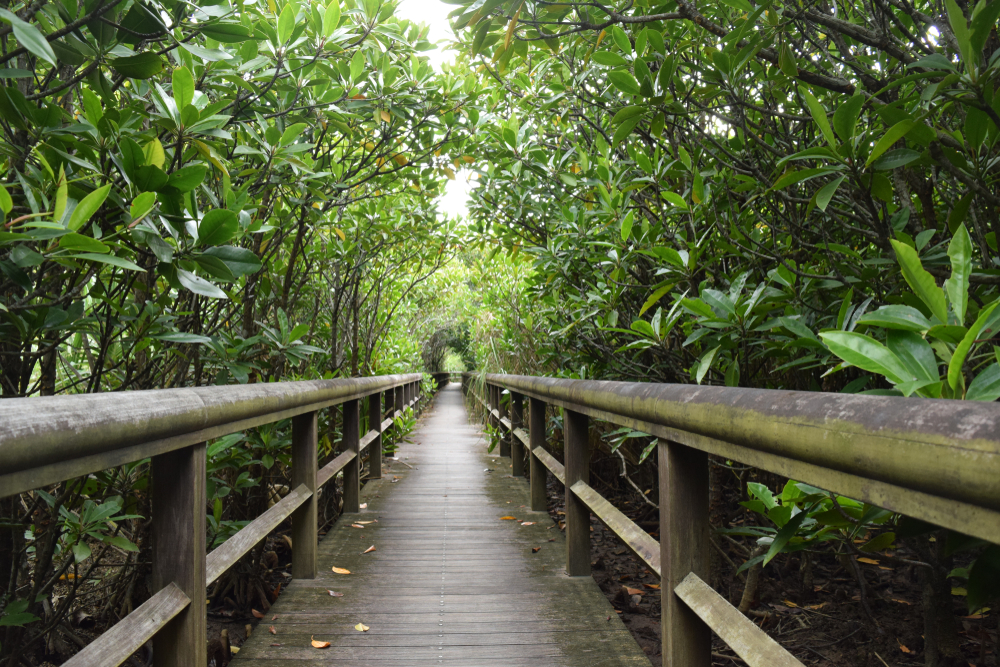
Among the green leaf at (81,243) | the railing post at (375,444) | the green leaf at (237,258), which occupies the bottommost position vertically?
Answer: the railing post at (375,444)

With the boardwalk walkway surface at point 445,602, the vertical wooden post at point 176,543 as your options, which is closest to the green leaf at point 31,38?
the vertical wooden post at point 176,543

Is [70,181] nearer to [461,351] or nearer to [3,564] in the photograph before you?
[3,564]

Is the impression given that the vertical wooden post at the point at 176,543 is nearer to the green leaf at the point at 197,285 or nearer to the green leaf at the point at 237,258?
the green leaf at the point at 197,285

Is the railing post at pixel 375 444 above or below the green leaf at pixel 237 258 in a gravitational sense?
below

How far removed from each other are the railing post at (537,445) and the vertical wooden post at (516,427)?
915 mm

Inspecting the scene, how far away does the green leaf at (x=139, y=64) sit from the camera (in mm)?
1479

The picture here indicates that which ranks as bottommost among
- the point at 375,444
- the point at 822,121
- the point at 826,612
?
the point at 826,612

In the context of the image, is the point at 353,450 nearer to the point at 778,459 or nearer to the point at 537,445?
the point at 537,445

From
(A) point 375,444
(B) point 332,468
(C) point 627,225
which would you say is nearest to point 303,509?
(B) point 332,468

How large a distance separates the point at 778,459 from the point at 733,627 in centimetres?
39

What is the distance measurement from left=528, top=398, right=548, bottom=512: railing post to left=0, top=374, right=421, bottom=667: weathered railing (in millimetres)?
1725

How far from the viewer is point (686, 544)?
1407 mm

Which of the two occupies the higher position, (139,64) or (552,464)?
(139,64)

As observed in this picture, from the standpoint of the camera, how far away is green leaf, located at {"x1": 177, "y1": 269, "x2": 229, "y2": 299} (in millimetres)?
1470
